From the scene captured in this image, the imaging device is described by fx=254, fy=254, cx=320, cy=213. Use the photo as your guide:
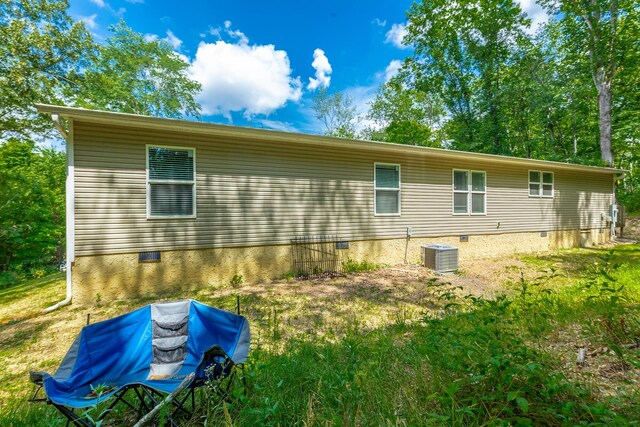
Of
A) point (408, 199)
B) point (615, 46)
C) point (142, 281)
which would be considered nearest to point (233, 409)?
point (142, 281)

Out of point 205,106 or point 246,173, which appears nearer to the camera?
point 246,173

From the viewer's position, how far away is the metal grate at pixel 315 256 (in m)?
6.42

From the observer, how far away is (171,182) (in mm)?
5254

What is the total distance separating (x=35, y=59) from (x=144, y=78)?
925 centimetres

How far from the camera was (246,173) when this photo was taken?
5.93 meters

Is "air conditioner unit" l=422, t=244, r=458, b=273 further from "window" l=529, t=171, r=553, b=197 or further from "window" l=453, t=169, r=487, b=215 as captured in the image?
"window" l=529, t=171, r=553, b=197

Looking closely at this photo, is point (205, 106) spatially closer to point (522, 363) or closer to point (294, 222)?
point (294, 222)

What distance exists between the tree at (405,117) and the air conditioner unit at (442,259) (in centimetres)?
1517

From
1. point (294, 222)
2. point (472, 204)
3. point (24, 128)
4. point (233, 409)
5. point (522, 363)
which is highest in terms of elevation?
point (24, 128)

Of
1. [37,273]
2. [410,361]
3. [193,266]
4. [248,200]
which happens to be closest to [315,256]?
[248,200]

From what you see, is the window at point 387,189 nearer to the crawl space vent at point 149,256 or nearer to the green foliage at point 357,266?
the green foliage at point 357,266

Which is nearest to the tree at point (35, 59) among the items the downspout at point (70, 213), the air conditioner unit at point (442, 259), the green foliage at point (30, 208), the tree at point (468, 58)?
the green foliage at point (30, 208)

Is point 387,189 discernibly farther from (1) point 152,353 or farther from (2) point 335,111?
(2) point 335,111

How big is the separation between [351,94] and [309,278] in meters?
19.3
